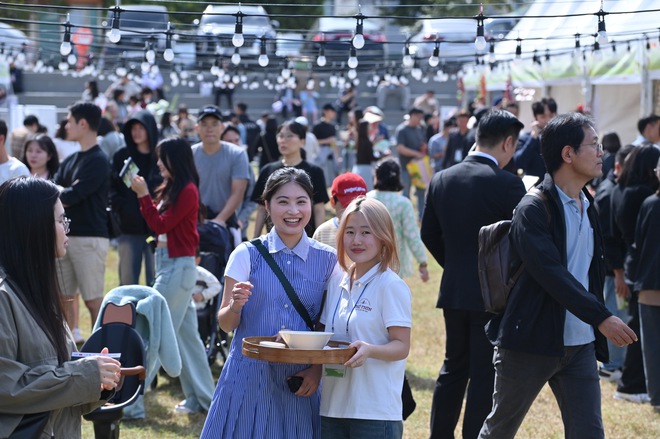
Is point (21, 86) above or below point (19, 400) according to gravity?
above

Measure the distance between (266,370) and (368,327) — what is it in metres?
0.49

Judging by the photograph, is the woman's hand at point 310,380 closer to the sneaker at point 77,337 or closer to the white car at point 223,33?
the white car at point 223,33

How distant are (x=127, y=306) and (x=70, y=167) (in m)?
2.96

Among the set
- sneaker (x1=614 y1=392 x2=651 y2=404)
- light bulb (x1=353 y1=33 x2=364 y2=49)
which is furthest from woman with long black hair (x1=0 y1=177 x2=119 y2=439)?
sneaker (x1=614 y1=392 x2=651 y2=404)

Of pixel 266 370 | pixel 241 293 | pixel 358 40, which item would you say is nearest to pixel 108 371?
pixel 241 293

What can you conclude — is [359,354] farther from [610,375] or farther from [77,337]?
[77,337]

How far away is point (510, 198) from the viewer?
220 inches

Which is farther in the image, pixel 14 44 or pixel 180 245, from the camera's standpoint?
pixel 14 44

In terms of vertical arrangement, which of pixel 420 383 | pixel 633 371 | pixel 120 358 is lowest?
pixel 420 383

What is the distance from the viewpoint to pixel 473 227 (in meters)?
5.63

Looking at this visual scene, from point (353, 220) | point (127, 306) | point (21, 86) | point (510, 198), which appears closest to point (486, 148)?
point (510, 198)

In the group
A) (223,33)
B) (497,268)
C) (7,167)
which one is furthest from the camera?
(223,33)

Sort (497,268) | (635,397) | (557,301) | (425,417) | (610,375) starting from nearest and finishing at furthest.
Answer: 1. (557,301)
2. (497,268)
3. (425,417)
4. (635,397)
5. (610,375)

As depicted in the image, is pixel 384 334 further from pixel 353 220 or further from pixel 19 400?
pixel 19 400
